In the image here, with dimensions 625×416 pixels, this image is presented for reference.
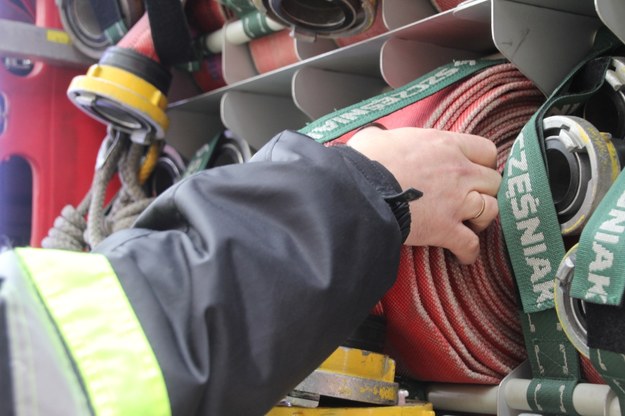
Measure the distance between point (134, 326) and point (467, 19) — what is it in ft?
2.76

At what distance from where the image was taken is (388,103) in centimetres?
124

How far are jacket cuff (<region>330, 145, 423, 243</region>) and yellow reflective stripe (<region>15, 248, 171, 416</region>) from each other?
32 cm

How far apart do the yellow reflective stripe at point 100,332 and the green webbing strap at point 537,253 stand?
591 mm

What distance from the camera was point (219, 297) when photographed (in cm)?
67

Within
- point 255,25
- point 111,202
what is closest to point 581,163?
point 255,25

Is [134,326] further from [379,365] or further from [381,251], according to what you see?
[379,365]

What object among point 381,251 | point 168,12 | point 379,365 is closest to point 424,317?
point 379,365

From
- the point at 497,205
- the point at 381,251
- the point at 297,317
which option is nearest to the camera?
the point at 297,317

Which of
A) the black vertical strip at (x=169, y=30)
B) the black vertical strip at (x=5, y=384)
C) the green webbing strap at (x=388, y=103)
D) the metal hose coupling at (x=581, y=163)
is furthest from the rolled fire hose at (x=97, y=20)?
the black vertical strip at (x=5, y=384)

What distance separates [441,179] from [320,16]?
1.81 feet

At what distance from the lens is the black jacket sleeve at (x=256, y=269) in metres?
0.64

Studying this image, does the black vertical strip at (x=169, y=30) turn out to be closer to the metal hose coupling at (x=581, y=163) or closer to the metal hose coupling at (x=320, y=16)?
the metal hose coupling at (x=320, y=16)

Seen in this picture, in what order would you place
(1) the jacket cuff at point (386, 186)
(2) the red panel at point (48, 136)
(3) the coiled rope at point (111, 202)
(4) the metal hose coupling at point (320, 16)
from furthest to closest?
(2) the red panel at point (48, 136), (3) the coiled rope at point (111, 202), (4) the metal hose coupling at point (320, 16), (1) the jacket cuff at point (386, 186)

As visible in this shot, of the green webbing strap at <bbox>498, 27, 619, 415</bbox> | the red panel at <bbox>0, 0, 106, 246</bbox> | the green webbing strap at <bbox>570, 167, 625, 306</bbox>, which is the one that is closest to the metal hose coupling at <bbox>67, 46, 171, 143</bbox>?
the red panel at <bbox>0, 0, 106, 246</bbox>
